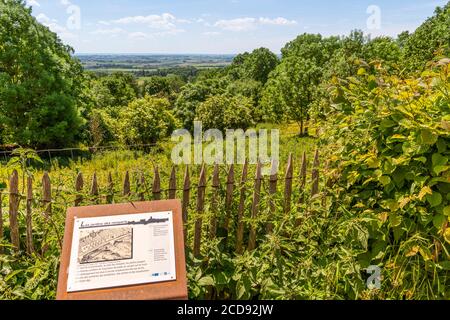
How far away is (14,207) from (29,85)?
15.2m

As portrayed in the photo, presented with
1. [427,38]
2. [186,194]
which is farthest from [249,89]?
[186,194]

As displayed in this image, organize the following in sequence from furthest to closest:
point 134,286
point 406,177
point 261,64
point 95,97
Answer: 1. point 261,64
2. point 95,97
3. point 406,177
4. point 134,286

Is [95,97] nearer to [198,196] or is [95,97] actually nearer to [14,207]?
[14,207]

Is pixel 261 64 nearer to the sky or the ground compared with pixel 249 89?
nearer to the sky

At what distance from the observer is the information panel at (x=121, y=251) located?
78.2 inches

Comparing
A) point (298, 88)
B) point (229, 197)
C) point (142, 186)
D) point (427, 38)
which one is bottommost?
point (229, 197)

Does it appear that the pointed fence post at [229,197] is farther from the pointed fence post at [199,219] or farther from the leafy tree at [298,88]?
the leafy tree at [298,88]

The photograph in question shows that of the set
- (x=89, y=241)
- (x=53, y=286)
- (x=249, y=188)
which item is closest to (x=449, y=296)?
(x=249, y=188)

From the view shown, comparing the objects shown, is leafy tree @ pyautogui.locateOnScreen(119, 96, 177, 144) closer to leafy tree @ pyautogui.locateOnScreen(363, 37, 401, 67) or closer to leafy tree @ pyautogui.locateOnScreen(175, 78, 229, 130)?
leafy tree @ pyautogui.locateOnScreen(175, 78, 229, 130)

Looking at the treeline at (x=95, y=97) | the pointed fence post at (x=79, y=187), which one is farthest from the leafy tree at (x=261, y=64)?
the pointed fence post at (x=79, y=187)

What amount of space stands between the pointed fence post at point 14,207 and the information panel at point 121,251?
108 centimetres

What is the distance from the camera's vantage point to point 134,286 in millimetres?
1960
